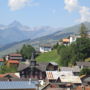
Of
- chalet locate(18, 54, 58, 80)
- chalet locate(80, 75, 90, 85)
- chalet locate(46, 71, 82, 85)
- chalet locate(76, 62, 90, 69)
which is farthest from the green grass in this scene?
chalet locate(80, 75, 90, 85)

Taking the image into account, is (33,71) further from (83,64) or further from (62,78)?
(62,78)

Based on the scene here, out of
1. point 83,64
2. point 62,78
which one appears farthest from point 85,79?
point 83,64

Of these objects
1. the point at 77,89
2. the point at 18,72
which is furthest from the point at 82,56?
the point at 77,89

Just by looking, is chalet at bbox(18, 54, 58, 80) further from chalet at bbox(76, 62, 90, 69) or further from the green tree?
the green tree

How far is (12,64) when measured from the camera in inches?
4210

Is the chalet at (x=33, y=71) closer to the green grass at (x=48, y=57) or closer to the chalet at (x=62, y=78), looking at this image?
the chalet at (x=62, y=78)

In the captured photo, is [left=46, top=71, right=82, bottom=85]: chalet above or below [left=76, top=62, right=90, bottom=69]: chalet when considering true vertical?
below

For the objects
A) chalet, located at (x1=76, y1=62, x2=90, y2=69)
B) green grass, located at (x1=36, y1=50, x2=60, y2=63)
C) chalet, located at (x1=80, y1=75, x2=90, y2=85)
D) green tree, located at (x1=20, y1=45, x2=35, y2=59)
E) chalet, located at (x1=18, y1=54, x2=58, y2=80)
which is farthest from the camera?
green tree, located at (x1=20, y1=45, x2=35, y2=59)

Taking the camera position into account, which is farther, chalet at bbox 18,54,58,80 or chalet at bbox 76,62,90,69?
chalet at bbox 18,54,58,80

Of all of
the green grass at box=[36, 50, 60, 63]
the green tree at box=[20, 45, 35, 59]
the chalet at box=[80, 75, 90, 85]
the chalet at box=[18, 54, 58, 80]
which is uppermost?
the green tree at box=[20, 45, 35, 59]

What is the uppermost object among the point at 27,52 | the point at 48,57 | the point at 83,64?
the point at 27,52

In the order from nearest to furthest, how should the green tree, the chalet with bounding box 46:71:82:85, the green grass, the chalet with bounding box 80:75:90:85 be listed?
1. the chalet with bounding box 80:75:90:85
2. the chalet with bounding box 46:71:82:85
3. the green grass
4. the green tree

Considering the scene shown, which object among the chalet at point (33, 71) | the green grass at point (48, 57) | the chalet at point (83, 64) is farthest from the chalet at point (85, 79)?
the green grass at point (48, 57)

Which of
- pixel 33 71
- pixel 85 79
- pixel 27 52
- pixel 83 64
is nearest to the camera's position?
pixel 85 79
